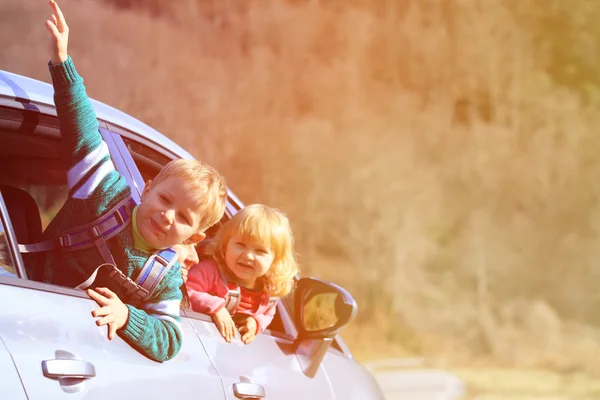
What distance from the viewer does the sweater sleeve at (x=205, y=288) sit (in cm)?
304

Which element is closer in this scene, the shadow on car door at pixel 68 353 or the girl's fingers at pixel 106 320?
the shadow on car door at pixel 68 353

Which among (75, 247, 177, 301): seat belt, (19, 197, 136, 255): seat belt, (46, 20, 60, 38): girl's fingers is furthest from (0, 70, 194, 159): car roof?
(75, 247, 177, 301): seat belt

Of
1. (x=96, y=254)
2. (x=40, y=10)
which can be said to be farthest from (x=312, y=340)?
(x=40, y=10)

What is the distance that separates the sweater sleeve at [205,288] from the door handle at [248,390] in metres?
0.21

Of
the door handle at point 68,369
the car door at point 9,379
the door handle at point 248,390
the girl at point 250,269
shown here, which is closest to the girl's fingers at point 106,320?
the door handle at point 68,369

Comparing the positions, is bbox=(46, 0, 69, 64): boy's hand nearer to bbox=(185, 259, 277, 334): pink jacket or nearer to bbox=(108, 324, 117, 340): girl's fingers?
bbox=(108, 324, 117, 340): girl's fingers

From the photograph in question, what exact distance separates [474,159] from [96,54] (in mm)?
11155

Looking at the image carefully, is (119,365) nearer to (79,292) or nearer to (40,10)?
(79,292)

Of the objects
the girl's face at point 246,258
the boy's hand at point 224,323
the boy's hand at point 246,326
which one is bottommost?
the boy's hand at point 224,323

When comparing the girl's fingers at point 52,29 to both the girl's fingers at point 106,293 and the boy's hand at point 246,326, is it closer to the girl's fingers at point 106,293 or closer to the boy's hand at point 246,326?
the girl's fingers at point 106,293

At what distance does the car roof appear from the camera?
2535 mm

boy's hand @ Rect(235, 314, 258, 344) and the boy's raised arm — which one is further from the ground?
the boy's raised arm

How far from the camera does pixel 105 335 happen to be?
2391 mm

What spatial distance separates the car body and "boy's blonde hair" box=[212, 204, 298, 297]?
0.15 metres
